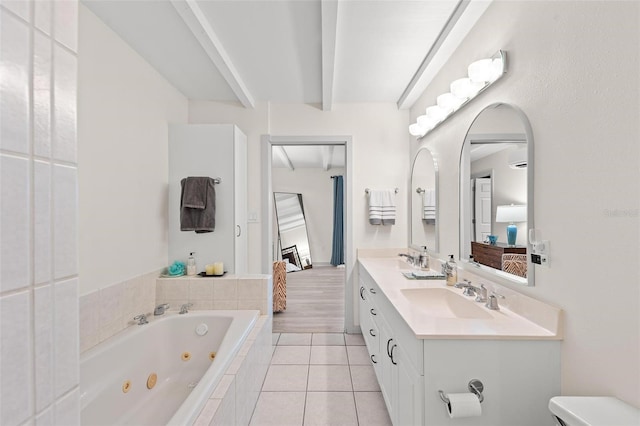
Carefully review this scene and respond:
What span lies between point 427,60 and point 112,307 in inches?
105

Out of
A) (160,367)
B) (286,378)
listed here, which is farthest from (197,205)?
(286,378)

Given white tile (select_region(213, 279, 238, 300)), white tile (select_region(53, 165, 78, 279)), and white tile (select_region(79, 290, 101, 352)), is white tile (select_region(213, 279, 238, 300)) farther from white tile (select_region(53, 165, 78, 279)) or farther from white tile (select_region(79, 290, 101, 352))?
white tile (select_region(53, 165, 78, 279))

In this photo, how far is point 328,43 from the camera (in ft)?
6.30

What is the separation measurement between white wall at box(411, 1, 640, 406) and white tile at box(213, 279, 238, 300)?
1918 mm

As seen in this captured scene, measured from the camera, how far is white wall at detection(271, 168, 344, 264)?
670 cm

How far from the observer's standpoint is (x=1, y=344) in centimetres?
37

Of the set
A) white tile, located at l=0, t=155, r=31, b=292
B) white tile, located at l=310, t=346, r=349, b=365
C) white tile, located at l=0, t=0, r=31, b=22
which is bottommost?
white tile, located at l=310, t=346, r=349, b=365

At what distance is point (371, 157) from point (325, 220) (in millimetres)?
3736

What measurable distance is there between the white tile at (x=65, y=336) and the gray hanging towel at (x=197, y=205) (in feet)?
6.97

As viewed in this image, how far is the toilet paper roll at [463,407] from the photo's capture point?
3.51 feet

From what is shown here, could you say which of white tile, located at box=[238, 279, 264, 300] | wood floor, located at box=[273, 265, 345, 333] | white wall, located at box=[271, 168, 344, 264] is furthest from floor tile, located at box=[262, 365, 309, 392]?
white wall, located at box=[271, 168, 344, 264]

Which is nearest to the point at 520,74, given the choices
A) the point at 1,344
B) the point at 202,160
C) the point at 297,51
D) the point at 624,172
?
the point at 624,172

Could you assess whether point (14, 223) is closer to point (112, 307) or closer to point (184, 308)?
point (112, 307)

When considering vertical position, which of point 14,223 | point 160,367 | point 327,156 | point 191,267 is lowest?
point 160,367
